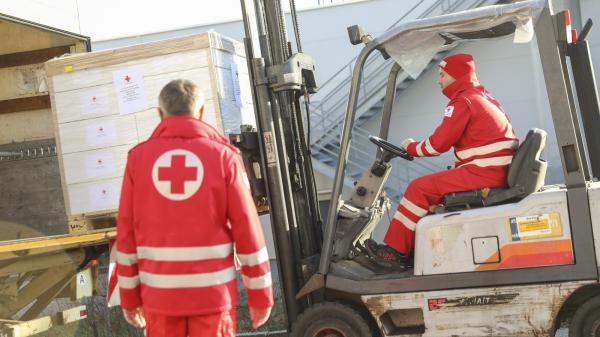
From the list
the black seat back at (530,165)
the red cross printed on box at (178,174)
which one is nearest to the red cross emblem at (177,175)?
the red cross printed on box at (178,174)

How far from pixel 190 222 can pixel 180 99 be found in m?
0.52

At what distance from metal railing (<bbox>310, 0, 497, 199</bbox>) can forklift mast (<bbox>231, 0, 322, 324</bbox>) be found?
6.79 meters

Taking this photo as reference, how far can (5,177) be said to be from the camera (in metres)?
6.77

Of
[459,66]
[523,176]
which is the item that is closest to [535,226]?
[523,176]

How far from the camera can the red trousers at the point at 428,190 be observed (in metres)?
4.50

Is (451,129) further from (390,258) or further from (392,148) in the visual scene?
(390,258)

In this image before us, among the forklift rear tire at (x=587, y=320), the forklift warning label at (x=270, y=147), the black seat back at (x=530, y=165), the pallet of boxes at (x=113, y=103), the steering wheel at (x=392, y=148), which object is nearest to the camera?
the forklift rear tire at (x=587, y=320)

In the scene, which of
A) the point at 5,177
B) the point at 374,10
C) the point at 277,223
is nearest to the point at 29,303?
the point at 5,177

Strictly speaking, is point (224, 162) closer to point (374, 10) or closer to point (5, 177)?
point (5, 177)

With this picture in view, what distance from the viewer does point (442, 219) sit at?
4.48m

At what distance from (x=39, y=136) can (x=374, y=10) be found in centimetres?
785

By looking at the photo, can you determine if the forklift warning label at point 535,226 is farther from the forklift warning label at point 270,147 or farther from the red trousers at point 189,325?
the red trousers at point 189,325

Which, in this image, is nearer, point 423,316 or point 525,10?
point 525,10

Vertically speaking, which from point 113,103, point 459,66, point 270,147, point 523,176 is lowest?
point 523,176
